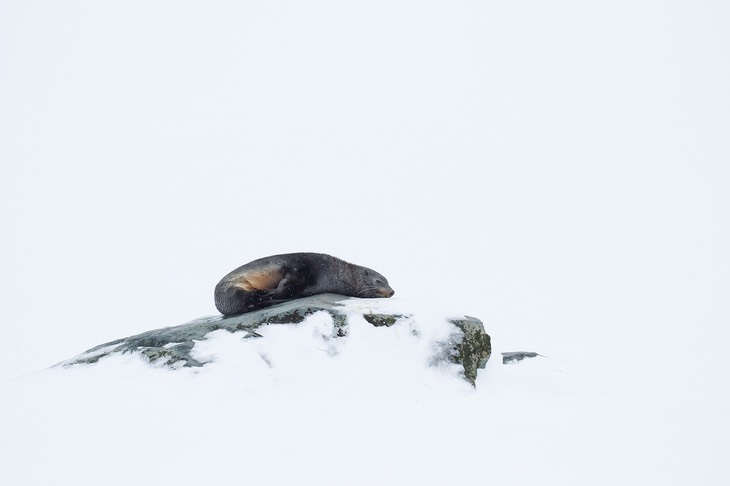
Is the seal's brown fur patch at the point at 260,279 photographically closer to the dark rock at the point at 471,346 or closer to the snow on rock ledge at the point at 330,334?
the snow on rock ledge at the point at 330,334

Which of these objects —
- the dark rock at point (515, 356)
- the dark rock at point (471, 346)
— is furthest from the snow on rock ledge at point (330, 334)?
the dark rock at point (515, 356)

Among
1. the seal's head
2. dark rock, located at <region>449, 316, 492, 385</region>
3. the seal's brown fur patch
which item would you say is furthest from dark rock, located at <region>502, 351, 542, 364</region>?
the seal's brown fur patch

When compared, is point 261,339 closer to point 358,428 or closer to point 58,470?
point 358,428

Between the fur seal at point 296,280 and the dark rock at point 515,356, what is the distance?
7.12 ft

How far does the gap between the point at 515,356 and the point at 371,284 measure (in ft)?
8.72

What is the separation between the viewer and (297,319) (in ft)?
26.7

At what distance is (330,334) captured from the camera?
7.95 metres

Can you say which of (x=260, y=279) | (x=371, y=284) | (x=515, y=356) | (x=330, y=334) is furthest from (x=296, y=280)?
(x=515, y=356)

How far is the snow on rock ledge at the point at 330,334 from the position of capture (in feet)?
26.0

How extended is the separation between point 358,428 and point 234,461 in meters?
1.37

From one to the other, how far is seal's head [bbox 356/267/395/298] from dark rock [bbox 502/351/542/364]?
216 centimetres

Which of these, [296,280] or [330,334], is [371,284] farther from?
[330,334]

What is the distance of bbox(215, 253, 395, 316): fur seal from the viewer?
9.84 m

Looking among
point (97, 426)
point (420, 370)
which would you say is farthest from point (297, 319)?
point (97, 426)
